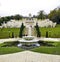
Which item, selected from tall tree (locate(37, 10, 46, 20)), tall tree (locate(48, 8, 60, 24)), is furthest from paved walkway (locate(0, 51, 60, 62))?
tall tree (locate(37, 10, 46, 20))

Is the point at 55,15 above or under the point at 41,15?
under

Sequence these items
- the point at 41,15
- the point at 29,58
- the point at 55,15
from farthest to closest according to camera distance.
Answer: the point at 41,15 < the point at 55,15 < the point at 29,58

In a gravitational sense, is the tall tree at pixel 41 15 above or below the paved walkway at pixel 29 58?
above

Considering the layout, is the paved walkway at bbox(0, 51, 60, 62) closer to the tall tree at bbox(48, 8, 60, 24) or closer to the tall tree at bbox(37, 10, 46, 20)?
the tall tree at bbox(48, 8, 60, 24)

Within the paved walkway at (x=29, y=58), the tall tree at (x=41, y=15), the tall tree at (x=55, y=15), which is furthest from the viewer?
the tall tree at (x=41, y=15)

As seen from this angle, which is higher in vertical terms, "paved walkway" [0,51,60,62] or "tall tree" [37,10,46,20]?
"tall tree" [37,10,46,20]

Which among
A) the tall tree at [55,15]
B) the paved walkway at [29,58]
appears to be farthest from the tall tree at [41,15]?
the paved walkway at [29,58]

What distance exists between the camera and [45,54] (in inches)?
382

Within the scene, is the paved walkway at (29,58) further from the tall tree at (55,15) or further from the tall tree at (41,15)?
the tall tree at (41,15)

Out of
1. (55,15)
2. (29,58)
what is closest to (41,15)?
(55,15)

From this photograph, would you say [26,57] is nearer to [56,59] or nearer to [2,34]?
[56,59]

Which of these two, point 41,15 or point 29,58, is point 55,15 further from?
point 29,58

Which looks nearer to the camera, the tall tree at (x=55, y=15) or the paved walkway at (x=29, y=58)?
the paved walkway at (x=29, y=58)

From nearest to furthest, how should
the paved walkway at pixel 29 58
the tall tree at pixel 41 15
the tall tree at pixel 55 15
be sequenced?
the paved walkway at pixel 29 58 < the tall tree at pixel 55 15 < the tall tree at pixel 41 15
